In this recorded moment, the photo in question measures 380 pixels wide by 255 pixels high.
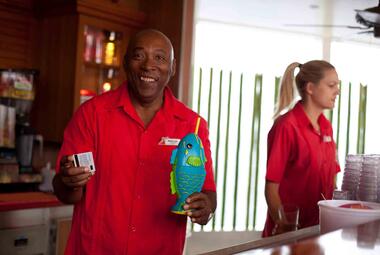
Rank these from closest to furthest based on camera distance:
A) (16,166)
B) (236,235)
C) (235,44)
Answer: (16,166) → (236,235) → (235,44)

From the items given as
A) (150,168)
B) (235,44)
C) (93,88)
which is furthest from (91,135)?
(235,44)

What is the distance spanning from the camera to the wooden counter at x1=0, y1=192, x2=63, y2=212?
286 centimetres

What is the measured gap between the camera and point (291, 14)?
609cm

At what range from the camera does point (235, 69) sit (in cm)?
668

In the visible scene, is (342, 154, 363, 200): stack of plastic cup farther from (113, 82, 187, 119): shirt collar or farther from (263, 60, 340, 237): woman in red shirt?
(113, 82, 187, 119): shirt collar

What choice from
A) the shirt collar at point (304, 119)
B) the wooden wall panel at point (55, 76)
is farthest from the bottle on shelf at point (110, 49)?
the shirt collar at point (304, 119)

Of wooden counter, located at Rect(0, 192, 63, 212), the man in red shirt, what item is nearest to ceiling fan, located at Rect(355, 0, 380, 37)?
the man in red shirt

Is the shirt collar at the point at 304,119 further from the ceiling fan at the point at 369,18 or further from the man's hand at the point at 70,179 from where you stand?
the ceiling fan at the point at 369,18

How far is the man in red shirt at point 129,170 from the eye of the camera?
170 cm

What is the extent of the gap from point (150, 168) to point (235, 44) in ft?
17.8

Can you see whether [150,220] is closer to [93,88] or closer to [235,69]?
[93,88]

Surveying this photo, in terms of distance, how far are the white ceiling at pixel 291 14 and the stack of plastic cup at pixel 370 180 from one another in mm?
3682

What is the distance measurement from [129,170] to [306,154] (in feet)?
3.06

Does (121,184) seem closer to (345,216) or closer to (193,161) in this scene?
(193,161)
